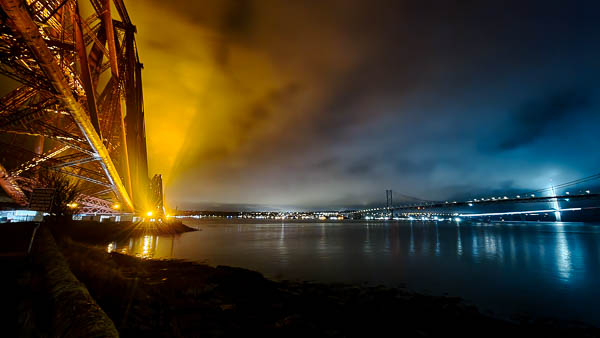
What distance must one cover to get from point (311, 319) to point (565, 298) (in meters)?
12.9

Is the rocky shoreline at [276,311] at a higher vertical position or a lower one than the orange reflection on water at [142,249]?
higher

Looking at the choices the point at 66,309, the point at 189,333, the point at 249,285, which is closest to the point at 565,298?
the point at 249,285

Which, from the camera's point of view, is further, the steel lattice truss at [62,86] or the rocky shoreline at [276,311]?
the steel lattice truss at [62,86]

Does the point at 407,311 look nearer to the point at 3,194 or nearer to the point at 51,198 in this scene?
the point at 51,198

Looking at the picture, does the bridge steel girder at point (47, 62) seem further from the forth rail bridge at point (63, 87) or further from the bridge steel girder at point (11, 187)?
the bridge steel girder at point (11, 187)

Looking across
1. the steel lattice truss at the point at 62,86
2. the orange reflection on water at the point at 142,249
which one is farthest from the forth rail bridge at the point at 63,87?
the orange reflection on water at the point at 142,249

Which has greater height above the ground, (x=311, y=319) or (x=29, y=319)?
(x=29, y=319)

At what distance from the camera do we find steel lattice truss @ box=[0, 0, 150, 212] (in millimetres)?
9492

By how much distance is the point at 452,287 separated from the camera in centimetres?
1346

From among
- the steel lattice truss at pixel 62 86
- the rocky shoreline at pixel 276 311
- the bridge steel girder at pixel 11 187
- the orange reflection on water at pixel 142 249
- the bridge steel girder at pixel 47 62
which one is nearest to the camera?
the rocky shoreline at pixel 276 311

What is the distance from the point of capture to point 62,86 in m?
10.6

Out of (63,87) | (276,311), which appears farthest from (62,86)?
(276,311)

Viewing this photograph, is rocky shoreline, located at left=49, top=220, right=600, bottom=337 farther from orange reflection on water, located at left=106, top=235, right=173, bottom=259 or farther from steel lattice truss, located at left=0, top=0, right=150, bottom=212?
orange reflection on water, located at left=106, top=235, right=173, bottom=259

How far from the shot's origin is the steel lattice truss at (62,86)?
374 inches
